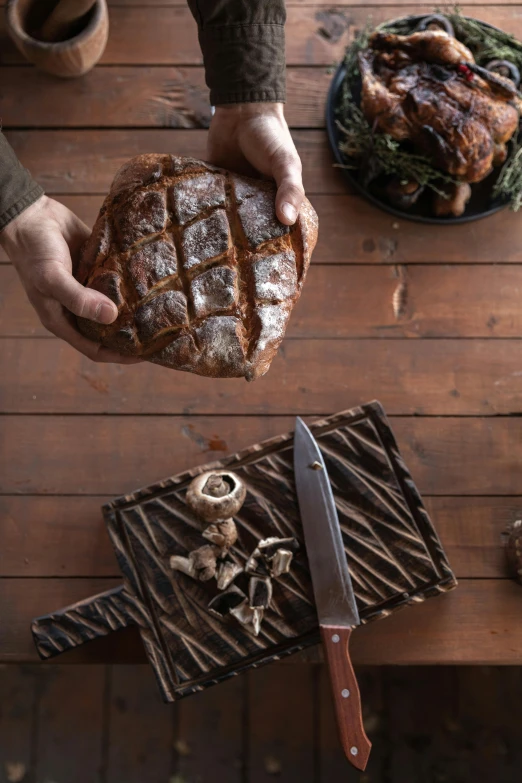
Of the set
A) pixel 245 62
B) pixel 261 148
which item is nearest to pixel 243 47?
pixel 245 62

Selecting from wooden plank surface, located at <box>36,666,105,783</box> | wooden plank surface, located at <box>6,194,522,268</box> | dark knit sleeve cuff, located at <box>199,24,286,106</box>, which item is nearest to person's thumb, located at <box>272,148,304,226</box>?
dark knit sleeve cuff, located at <box>199,24,286,106</box>

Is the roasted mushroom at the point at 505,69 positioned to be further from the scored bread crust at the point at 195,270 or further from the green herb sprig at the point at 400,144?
the scored bread crust at the point at 195,270

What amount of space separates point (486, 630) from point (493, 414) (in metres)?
0.45

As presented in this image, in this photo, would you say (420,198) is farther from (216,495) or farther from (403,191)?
(216,495)

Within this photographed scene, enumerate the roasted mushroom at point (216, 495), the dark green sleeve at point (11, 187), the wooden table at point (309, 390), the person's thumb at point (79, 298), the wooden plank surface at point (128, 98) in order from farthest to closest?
1. the wooden plank surface at point (128, 98)
2. the wooden table at point (309, 390)
3. the roasted mushroom at point (216, 495)
4. the dark green sleeve at point (11, 187)
5. the person's thumb at point (79, 298)

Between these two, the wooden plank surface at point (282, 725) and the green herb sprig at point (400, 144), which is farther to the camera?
the wooden plank surface at point (282, 725)

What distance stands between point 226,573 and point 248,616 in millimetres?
90

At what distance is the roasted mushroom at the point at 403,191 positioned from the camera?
1.44 m

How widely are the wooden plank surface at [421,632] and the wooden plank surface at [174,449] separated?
0.21m

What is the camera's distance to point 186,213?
41.5 inches

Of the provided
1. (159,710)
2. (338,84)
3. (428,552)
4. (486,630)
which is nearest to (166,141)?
(338,84)

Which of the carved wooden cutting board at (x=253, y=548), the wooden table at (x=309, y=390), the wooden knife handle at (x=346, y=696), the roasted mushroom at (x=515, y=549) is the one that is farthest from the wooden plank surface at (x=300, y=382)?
the wooden knife handle at (x=346, y=696)

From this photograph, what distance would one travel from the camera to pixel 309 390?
1490mm

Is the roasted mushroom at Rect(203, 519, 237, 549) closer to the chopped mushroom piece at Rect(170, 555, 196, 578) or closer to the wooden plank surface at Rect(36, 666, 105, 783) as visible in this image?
the chopped mushroom piece at Rect(170, 555, 196, 578)
